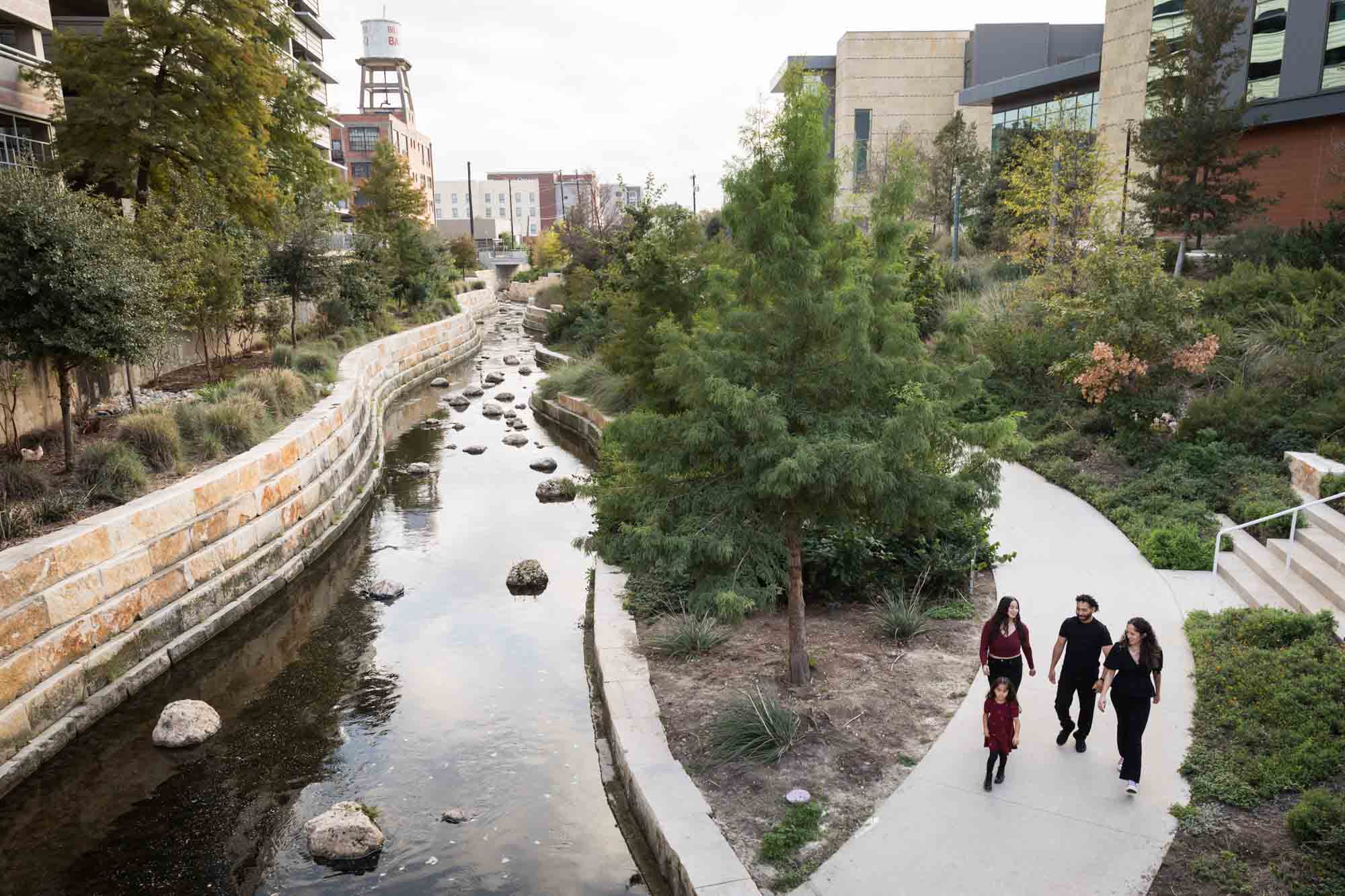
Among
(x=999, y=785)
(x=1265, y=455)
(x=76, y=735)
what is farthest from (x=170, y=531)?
(x=1265, y=455)

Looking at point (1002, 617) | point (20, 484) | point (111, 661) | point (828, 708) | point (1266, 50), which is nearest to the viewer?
point (1002, 617)

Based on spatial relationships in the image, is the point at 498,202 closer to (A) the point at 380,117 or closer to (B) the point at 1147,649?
(A) the point at 380,117

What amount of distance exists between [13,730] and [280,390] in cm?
1013

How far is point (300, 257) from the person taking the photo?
2434 cm

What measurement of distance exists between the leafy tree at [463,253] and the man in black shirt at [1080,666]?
194ft

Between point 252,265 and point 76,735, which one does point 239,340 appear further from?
point 76,735

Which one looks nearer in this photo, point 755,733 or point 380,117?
point 755,733

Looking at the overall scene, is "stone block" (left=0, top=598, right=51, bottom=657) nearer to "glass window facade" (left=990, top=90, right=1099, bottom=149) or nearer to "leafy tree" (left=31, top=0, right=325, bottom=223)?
"leafy tree" (left=31, top=0, right=325, bottom=223)

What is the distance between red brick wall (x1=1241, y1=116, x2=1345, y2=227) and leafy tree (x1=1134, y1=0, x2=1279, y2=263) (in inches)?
125

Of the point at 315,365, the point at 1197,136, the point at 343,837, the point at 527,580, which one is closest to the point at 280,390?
the point at 315,365

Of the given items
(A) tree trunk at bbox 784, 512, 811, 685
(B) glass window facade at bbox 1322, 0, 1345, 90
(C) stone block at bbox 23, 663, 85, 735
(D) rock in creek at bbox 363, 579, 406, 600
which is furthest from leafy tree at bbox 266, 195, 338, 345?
(B) glass window facade at bbox 1322, 0, 1345, 90

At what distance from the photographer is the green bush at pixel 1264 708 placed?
6168mm

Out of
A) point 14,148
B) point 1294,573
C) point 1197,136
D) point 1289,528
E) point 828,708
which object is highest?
point 1197,136

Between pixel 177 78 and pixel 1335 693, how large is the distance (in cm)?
2161
